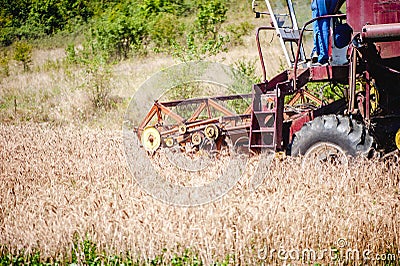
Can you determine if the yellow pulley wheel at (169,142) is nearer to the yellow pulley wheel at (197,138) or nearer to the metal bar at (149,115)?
the yellow pulley wheel at (197,138)

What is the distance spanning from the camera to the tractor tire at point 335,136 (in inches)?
238

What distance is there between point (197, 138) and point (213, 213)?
7.57 feet

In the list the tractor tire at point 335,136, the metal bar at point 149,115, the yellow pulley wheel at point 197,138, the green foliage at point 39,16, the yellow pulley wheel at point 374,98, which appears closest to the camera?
the tractor tire at point 335,136

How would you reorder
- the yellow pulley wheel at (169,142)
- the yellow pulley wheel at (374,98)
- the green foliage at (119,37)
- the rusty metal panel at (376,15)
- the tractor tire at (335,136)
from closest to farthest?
the tractor tire at (335,136)
the rusty metal panel at (376,15)
the yellow pulley wheel at (374,98)
the yellow pulley wheel at (169,142)
the green foliage at (119,37)

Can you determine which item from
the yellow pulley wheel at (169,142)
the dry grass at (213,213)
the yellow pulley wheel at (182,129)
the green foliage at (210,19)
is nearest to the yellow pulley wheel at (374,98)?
the dry grass at (213,213)

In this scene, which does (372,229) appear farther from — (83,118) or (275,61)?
(275,61)

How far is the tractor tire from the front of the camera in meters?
6.05

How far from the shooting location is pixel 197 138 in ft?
23.9

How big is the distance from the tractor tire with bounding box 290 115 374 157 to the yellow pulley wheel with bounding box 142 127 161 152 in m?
1.89

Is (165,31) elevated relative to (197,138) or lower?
elevated

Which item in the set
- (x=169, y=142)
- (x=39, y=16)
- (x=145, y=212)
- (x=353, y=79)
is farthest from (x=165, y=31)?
(x=145, y=212)

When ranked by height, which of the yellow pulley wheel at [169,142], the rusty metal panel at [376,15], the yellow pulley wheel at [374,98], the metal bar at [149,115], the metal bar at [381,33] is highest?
the rusty metal panel at [376,15]

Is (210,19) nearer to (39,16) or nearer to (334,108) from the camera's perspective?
(334,108)

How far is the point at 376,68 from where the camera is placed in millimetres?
6453
